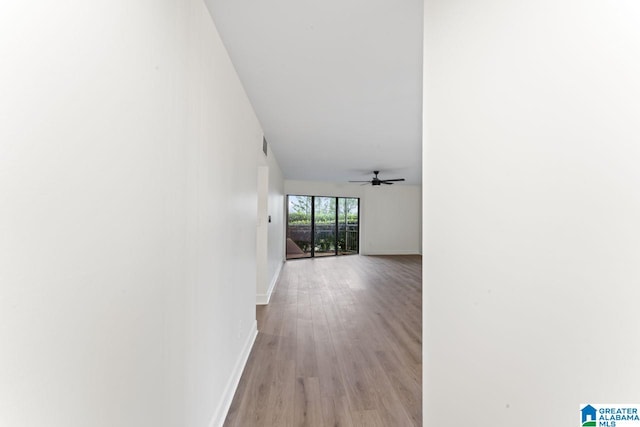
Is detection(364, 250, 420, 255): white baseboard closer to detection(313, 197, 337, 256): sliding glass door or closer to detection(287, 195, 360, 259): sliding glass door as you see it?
detection(287, 195, 360, 259): sliding glass door

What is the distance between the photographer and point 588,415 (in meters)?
0.61

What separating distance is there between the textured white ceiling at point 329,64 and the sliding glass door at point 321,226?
4.97 meters

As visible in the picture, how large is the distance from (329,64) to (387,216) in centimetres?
834

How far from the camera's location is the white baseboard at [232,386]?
170cm

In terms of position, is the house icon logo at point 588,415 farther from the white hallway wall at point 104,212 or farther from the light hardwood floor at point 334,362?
the light hardwood floor at point 334,362

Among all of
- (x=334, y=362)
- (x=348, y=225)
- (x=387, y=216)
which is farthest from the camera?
→ (x=387, y=216)

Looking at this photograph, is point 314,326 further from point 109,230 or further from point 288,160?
point 288,160

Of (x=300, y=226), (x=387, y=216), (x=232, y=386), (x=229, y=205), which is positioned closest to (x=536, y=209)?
(x=229, y=205)

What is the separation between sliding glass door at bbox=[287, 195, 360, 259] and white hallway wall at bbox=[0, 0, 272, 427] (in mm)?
7396

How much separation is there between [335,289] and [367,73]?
3803 mm

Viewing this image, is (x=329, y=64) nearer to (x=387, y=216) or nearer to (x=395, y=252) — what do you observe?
(x=387, y=216)

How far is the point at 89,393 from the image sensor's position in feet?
2.28

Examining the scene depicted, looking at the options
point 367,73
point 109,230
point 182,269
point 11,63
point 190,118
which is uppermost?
point 367,73

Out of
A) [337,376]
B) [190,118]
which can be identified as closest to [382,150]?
[337,376]
